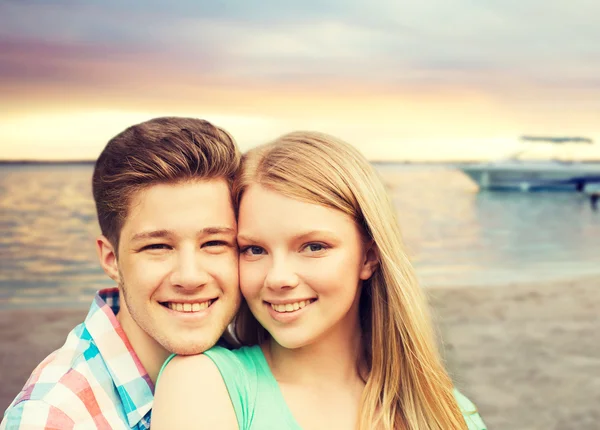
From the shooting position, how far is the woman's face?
232 cm

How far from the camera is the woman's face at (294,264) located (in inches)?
91.3

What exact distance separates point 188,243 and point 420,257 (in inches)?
584

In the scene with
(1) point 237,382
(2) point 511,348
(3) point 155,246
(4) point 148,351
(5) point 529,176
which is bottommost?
(5) point 529,176

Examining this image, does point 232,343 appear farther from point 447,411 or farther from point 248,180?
point 447,411

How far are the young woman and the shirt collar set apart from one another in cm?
37

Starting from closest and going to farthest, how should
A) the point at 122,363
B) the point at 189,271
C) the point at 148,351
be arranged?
the point at 189,271 → the point at 122,363 → the point at 148,351

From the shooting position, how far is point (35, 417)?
88.1 inches

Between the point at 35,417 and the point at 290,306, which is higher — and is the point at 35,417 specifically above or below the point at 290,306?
below

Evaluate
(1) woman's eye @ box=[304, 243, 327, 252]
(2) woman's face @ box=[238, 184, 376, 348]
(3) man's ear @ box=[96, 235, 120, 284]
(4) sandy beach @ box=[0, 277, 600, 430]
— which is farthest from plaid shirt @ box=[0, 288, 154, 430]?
(4) sandy beach @ box=[0, 277, 600, 430]

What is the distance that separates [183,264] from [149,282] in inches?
6.4

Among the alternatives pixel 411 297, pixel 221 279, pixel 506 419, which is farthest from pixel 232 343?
pixel 506 419

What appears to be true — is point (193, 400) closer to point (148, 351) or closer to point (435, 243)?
point (148, 351)

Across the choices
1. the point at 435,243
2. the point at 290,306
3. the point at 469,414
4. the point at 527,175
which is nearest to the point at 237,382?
the point at 290,306

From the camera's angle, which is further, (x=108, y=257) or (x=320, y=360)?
(x=108, y=257)
